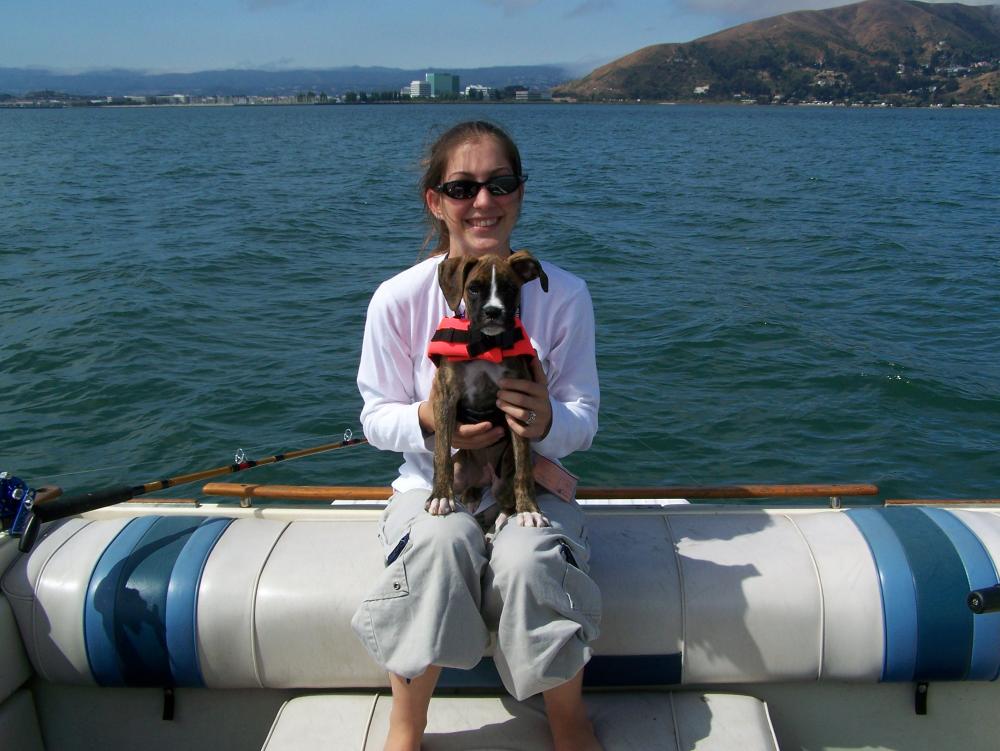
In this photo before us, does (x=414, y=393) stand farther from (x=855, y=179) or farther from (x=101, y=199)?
(x=855, y=179)

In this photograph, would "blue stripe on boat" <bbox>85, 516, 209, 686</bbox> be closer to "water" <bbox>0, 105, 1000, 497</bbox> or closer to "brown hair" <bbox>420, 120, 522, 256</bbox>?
"brown hair" <bbox>420, 120, 522, 256</bbox>

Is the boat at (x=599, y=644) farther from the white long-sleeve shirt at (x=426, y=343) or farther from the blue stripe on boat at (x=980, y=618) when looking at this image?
the white long-sleeve shirt at (x=426, y=343)

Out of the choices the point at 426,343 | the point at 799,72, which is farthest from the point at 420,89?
the point at 426,343

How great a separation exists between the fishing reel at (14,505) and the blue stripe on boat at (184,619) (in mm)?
615

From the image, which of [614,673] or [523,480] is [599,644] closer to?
[614,673]

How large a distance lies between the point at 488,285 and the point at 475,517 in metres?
0.91

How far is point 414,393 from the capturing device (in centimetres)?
359

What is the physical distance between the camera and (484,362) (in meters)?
3.17

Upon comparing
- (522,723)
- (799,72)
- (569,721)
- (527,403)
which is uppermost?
(799,72)

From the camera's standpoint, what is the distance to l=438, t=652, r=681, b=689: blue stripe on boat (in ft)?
10.9

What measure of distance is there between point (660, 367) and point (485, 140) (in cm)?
813

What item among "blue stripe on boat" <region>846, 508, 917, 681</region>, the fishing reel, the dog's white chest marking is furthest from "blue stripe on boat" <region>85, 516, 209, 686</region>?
"blue stripe on boat" <region>846, 508, 917, 681</region>

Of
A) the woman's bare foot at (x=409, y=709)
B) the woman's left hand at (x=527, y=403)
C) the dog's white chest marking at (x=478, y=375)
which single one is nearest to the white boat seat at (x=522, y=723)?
the woman's bare foot at (x=409, y=709)

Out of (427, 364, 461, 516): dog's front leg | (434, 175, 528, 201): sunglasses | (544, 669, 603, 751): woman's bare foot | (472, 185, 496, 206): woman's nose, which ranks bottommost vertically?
(544, 669, 603, 751): woman's bare foot
